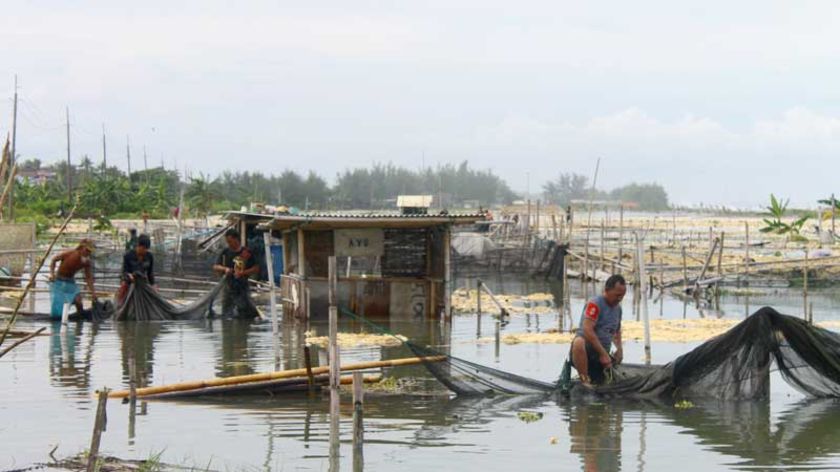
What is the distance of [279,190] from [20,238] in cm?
5550

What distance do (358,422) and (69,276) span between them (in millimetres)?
11426

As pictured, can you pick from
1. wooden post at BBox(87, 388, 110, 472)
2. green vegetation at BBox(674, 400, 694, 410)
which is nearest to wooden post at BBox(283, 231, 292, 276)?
green vegetation at BBox(674, 400, 694, 410)

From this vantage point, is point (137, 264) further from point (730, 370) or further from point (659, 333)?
point (730, 370)

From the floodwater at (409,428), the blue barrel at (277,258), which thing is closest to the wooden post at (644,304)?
the floodwater at (409,428)

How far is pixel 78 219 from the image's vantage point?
179 feet

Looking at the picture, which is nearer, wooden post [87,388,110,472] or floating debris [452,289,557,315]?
wooden post [87,388,110,472]

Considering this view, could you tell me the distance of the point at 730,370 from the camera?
11359 mm

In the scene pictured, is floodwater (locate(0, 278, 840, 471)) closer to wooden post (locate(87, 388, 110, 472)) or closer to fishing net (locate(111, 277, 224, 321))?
wooden post (locate(87, 388, 110, 472))

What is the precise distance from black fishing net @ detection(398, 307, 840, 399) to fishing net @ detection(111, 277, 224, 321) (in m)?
8.87

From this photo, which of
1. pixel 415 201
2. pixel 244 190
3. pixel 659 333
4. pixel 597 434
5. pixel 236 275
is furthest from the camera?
pixel 244 190

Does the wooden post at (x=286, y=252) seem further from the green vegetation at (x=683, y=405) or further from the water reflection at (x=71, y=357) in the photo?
the green vegetation at (x=683, y=405)

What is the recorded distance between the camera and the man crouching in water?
10961 millimetres

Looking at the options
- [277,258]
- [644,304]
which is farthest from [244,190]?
[644,304]

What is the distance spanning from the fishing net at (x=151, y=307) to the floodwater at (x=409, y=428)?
4.66 meters
